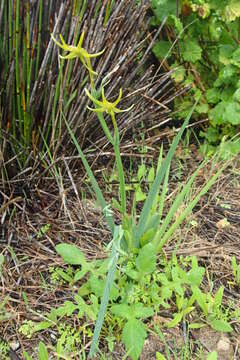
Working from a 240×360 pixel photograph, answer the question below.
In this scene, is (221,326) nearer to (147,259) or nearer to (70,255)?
(147,259)

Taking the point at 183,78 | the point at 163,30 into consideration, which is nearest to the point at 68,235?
the point at 183,78

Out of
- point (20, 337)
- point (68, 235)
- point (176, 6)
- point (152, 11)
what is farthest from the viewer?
point (152, 11)

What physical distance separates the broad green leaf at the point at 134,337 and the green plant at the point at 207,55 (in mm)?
1031

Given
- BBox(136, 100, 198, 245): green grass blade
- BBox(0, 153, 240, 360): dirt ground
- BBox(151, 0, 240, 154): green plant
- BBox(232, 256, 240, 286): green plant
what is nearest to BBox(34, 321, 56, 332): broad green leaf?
BBox(0, 153, 240, 360): dirt ground

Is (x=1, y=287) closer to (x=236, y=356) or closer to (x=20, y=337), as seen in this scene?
(x=20, y=337)

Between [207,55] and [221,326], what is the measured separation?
1.26 m

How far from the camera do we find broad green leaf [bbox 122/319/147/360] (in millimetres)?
1264

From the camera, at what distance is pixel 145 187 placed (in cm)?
192

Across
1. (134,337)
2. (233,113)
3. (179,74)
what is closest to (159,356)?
(134,337)

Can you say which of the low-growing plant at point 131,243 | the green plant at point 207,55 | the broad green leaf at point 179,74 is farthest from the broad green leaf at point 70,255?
the broad green leaf at point 179,74

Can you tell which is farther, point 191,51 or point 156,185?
point 191,51

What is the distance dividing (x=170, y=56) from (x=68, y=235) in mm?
996

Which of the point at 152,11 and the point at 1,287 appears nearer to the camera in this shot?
the point at 1,287

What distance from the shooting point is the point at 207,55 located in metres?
2.26
